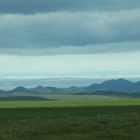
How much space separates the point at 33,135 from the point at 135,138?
8.07 m

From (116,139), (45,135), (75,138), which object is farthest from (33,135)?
(116,139)

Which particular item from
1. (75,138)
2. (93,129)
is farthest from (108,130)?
(75,138)

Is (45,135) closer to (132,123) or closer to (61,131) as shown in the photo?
(61,131)

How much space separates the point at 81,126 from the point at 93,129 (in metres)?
2.31

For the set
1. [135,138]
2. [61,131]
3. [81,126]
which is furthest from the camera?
[81,126]

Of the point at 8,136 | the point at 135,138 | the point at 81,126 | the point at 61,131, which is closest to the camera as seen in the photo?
the point at 135,138

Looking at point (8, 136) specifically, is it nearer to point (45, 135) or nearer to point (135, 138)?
point (45, 135)

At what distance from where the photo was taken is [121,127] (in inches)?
1534

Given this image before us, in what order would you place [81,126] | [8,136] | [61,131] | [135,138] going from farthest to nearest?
[81,126] < [61,131] < [8,136] < [135,138]

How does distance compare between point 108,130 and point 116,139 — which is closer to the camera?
point 116,139

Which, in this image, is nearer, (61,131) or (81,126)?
(61,131)

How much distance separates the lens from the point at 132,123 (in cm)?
→ 4138

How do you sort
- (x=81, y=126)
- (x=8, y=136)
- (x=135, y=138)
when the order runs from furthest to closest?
(x=81, y=126)
(x=8, y=136)
(x=135, y=138)

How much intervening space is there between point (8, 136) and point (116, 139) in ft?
27.2
